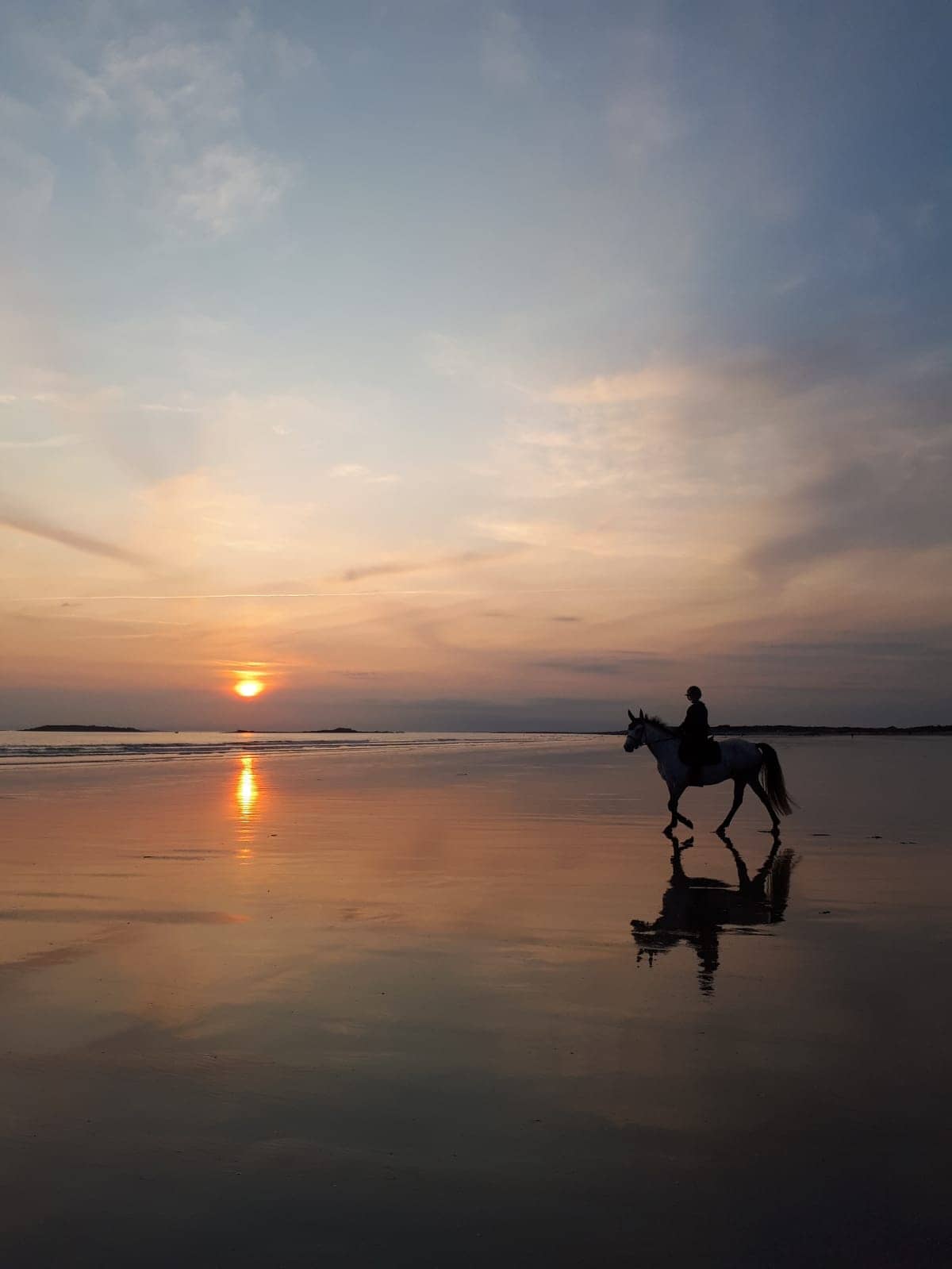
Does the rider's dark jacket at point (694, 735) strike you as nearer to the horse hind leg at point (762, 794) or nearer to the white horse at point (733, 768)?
the white horse at point (733, 768)

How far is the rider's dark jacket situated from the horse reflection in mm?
3778

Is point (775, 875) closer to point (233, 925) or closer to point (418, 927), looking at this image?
point (418, 927)

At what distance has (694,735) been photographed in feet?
50.3

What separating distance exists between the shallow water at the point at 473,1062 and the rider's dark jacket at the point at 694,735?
13.5ft

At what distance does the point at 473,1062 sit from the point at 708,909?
14.7ft

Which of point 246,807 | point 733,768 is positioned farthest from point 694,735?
point 246,807

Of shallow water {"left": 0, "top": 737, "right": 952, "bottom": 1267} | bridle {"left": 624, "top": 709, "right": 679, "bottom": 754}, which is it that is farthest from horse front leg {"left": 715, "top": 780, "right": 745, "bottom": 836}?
shallow water {"left": 0, "top": 737, "right": 952, "bottom": 1267}

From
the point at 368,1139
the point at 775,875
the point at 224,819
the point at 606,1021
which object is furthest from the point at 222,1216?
the point at 224,819

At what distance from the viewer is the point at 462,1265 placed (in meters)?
3.01

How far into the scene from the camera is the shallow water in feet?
10.7

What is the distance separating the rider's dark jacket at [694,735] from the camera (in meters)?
15.3

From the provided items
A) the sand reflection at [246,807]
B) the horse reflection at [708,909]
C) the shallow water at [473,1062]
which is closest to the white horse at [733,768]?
the horse reflection at [708,909]

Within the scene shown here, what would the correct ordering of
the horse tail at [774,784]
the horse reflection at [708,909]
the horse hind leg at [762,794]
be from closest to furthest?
1. the horse reflection at [708,909]
2. the horse hind leg at [762,794]
3. the horse tail at [774,784]

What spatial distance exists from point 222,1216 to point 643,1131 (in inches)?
67.7
